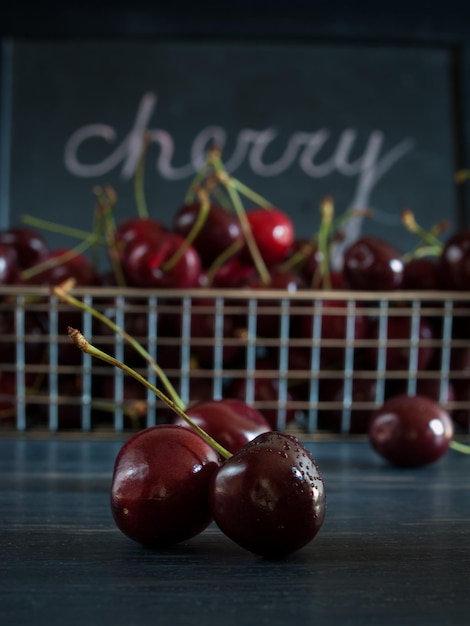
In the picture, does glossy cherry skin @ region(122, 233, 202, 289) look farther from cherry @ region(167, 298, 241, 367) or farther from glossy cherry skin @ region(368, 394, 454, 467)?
glossy cherry skin @ region(368, 394, 454, 467)

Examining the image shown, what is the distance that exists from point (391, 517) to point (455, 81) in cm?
141

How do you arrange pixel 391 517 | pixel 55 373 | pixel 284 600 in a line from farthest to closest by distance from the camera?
1. pixel 55 373
2. pixel 391 517
3. pixel 284 600

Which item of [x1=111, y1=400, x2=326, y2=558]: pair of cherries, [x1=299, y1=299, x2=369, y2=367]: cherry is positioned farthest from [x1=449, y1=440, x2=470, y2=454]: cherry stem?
[x1=111, y1=400, x2=326, y2=558]: pair of cherries

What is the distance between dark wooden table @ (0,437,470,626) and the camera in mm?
292

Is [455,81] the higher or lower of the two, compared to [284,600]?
higher

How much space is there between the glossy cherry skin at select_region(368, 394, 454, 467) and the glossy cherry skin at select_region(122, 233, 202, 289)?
10.3 inches

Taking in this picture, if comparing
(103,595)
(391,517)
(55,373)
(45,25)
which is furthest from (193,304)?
(45,25)

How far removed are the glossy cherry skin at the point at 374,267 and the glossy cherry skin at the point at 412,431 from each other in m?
0.20

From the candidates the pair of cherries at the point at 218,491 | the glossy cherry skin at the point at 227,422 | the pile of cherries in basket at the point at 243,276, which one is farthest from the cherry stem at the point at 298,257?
the pair of cherries at the point at 218,491

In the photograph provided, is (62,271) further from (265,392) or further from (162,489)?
(162,489)

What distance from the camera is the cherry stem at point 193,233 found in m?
0.81

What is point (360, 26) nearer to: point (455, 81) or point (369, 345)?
point (455, 81)

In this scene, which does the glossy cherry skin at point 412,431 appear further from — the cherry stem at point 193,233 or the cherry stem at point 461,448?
the cherry stem at point 193,233

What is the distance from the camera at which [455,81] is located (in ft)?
5.57
